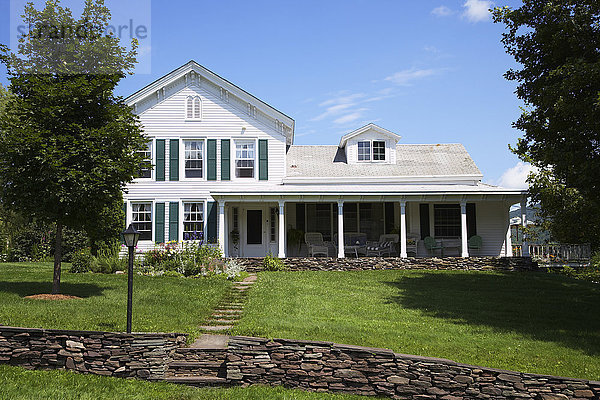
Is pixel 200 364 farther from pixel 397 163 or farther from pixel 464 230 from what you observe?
pixel 397 163

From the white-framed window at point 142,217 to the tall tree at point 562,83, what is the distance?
14.1 m

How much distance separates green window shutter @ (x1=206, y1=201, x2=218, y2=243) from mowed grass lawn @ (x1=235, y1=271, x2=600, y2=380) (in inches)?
183

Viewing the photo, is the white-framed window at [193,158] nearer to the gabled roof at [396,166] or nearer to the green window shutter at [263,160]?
the green window shutter at [263,160]

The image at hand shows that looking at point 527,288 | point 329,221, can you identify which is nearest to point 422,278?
point 527,288

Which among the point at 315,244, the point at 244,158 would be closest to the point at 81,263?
the point at 244,158

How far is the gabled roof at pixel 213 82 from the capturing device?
2098 cm

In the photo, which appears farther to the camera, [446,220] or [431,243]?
[446,220]

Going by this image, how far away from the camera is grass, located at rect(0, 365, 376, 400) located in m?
6.65

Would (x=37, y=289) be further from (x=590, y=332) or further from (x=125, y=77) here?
(x=590, y=332)

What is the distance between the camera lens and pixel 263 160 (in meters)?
21.0

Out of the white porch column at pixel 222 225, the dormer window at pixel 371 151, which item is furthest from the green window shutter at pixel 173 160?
the dormer window at pixel 371 151

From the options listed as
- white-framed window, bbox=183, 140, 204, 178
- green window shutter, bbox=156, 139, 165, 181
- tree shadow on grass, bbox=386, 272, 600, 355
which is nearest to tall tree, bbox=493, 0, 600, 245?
tree shadow on grass, bbox=386, 272, 600, 355

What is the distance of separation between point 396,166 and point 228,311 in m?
13.7

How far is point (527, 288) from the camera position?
14.5m
